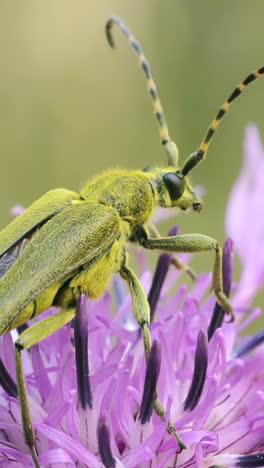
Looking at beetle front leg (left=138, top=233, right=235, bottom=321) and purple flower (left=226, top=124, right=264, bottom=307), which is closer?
beetle front leg (left=138, top=233, right=235, bottom=321)

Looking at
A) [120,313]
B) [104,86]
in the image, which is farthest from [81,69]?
[120,313]

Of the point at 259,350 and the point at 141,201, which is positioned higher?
the point at 141,201

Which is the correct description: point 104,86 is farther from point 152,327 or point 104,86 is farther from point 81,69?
point 152,327

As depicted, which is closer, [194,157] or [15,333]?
[194,157]

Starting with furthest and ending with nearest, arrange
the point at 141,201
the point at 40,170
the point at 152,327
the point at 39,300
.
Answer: the point at 40,170 → the point at 152,327 → the point at 141,201 → the point at 39,300

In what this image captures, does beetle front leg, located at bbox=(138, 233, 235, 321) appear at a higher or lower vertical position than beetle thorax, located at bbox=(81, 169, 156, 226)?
lower

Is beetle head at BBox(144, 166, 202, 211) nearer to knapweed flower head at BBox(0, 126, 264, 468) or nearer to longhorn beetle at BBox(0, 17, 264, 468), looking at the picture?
longhorn beetle at BBox(0, 17, 264, 468)

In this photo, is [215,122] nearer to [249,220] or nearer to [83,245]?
[83,245]

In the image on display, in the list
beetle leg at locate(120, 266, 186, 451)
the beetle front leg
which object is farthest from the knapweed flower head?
the beetle front leg
